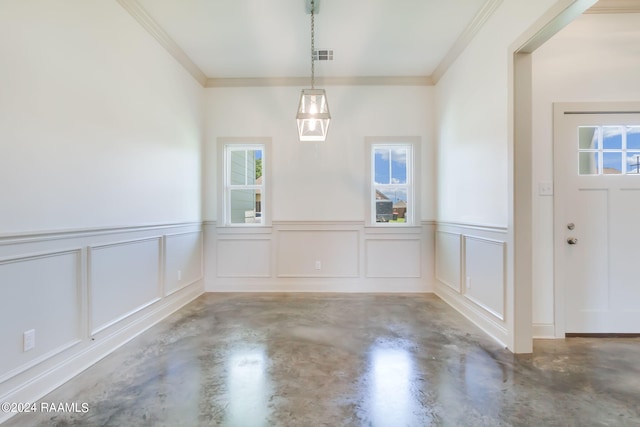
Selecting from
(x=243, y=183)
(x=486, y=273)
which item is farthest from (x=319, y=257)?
(x=486, y=273)

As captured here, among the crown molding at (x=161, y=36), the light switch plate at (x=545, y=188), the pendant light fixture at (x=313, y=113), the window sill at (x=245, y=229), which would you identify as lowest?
the window sill at (x=245, y=229)

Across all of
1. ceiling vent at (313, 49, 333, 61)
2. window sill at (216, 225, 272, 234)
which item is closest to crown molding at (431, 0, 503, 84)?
ceiling vent at (313, 49, 333, 61)

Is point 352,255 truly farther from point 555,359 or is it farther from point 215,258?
point 555,359

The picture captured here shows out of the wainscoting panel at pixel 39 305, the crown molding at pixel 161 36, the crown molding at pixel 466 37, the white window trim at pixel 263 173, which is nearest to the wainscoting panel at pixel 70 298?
the wainscoting panel at pixel 39 305

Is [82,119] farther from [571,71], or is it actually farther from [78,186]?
[571,71]

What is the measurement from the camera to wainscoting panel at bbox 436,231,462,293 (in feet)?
11.2

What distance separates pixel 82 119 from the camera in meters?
2.08

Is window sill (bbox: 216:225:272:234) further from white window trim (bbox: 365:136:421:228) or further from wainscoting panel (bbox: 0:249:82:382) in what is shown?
wainscoting panel (bbox: 0:249:82:382)

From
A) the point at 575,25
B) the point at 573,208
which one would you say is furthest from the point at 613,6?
the point at 573,208

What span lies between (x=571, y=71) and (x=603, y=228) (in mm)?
1392

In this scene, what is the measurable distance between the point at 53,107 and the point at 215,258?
266 centimetres

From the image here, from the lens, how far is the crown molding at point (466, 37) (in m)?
2.61

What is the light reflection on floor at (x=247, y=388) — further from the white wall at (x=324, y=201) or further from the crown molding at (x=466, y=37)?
the crown molding at (x=466, y=37)

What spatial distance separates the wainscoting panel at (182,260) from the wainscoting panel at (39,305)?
3.80ft
